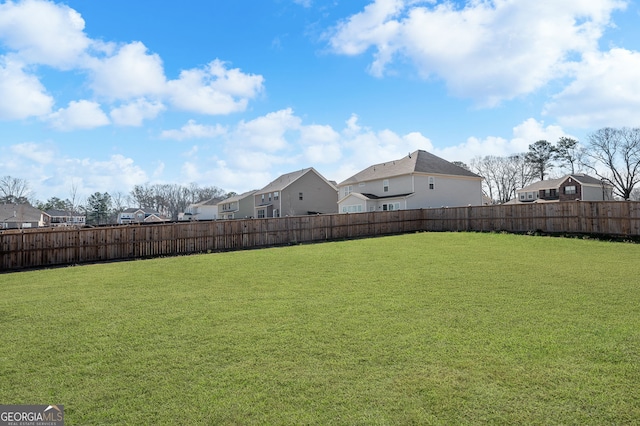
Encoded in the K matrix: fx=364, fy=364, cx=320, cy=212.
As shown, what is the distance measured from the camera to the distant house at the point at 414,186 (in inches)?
1195

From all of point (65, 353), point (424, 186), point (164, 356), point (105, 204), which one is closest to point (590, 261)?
point (164, 356)

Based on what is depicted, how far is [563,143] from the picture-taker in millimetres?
54000

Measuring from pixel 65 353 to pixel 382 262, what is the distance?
28.8 feet

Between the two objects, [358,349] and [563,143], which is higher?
[563,143]

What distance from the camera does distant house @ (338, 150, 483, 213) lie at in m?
30.3

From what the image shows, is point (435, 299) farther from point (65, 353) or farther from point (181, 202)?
point (181, 202)

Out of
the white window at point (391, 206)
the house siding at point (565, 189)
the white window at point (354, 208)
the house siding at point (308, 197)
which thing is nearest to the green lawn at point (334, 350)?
the white window at point (391, 206)

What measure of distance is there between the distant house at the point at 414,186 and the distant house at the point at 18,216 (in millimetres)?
45588

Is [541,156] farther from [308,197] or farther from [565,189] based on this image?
[308,197]

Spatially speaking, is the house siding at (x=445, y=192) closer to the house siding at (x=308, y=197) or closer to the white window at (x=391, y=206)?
the white window at (x=391, y=206)

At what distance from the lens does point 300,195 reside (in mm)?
40406

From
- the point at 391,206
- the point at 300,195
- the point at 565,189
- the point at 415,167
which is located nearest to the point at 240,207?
the point at 300,195

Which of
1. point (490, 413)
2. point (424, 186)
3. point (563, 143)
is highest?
point (563, 143)

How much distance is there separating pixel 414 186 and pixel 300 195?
46.9 ft
